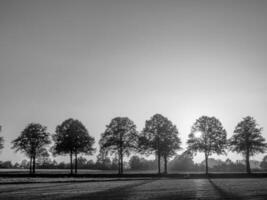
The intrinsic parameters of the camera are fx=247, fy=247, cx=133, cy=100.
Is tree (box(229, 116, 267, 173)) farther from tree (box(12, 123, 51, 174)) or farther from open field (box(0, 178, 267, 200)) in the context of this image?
tree (box(12, 123, 51, 174))

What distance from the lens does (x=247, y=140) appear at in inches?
2266

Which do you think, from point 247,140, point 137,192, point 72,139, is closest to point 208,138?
point 247,140

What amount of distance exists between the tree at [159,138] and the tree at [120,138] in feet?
7.91

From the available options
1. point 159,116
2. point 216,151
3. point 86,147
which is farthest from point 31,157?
point 216,151

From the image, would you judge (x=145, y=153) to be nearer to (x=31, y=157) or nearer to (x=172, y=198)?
(x=31, y=157)

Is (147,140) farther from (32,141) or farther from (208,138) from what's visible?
(32,141)

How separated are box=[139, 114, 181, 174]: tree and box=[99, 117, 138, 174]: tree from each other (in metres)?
2.41

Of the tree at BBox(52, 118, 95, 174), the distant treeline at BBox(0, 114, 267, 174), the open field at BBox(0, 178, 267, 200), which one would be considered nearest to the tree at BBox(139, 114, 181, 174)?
the distant treeline at BBox(0, 114, 267, 174)

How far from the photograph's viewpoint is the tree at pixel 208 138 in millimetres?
57625

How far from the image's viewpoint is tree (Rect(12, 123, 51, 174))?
197ft

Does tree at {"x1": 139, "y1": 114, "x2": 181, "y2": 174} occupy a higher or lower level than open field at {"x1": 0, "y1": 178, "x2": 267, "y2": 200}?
higher

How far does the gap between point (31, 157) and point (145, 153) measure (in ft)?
91.1

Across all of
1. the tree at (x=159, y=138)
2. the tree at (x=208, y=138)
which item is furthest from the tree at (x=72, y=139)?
the tree at (x=208, y=138)

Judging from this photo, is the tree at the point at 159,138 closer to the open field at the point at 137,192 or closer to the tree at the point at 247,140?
the tree at the point at 247,140
